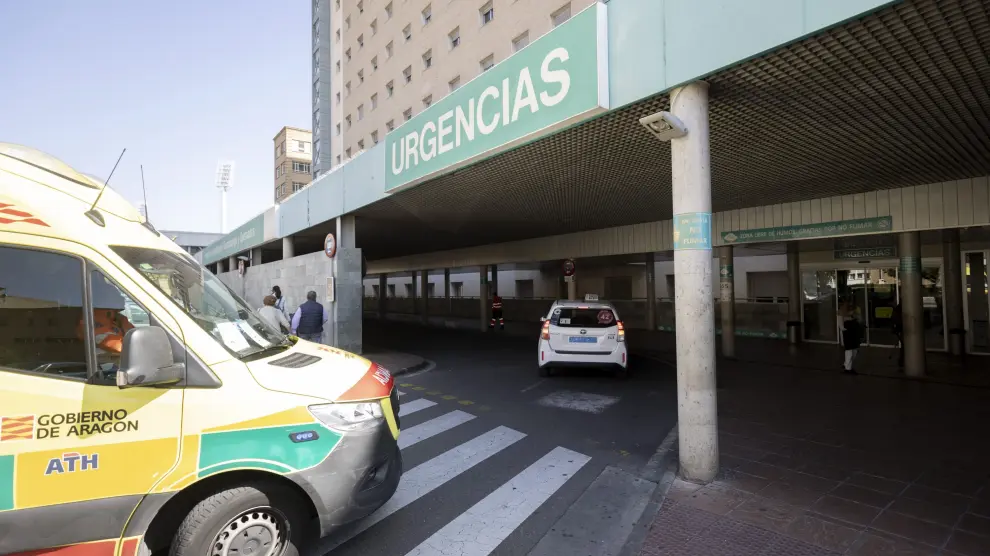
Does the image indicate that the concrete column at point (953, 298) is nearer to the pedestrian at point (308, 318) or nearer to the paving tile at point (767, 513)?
the paving tile at point (767, 513)

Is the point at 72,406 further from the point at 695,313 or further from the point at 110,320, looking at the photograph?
the point at 695,313

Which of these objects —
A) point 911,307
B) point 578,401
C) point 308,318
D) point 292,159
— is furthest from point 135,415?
point 292,159

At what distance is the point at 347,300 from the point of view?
1255cm

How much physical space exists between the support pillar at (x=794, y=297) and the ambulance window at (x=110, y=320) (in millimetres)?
18029

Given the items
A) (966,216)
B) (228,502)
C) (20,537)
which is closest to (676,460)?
(228,502)

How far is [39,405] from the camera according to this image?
8.62 ft

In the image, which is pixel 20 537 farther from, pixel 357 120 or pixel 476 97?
pixel 357 120

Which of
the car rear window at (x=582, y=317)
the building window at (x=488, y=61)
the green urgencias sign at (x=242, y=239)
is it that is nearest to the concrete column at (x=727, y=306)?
the car rear window at (x=582, y=317)

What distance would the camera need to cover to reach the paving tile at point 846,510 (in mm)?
3957

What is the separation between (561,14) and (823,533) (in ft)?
57.0

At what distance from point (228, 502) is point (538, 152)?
19.5 ft

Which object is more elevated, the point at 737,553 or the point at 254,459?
the point at 254,459

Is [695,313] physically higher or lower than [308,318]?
higher

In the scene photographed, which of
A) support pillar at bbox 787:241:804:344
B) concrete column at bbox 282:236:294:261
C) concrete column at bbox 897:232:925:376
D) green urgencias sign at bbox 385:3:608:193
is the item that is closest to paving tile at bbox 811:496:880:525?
green urgencias sign at bbox 385:3:608:193
